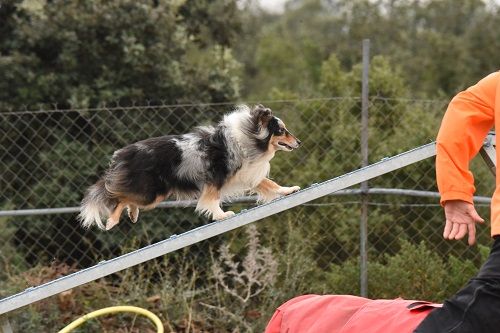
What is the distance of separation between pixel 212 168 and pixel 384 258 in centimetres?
247

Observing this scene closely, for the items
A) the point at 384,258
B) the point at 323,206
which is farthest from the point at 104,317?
the point at 384,258

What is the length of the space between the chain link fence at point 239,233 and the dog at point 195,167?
119 centimetres

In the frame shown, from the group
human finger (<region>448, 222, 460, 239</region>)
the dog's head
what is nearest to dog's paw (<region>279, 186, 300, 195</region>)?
the dog's head

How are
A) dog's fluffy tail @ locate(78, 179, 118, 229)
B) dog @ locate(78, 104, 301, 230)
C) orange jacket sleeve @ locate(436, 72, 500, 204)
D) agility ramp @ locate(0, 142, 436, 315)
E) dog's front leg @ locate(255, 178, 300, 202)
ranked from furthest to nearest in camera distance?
dog's front leg @ locate(255, 178, 300, 202)
dog's fluffy tail @ locate(78, 179, 118, 229)
dog @ locate(78, 104, 301, 230)
agility ramp @ locate(0, 142, 436, 315)
orange jacket sleeve @ locate(436, 72, 500, 204)

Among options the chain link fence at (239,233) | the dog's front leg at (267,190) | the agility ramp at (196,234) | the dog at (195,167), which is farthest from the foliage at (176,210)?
the agility ramp at (196,234)

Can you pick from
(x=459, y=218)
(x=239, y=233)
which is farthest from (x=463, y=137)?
(x=239, y=233)

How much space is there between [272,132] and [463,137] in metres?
1.91

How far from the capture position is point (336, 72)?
8.16 m

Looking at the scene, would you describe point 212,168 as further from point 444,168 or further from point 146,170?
point 444,168

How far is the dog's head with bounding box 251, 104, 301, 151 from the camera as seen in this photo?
411cm

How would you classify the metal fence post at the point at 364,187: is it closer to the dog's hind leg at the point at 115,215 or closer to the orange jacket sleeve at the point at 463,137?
the dog's hind leg at the point at 115,215

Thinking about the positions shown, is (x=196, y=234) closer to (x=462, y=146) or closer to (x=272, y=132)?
(x=272, y=132)

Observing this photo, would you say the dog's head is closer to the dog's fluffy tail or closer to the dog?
the dog

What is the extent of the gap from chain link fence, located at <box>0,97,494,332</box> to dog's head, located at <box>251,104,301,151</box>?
1227 mm
